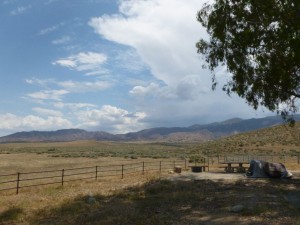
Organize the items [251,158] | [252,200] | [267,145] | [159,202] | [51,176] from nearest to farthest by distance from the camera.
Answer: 1. [252,200]
2. [159,202]
3. [51,176]
4. [251,158]
5. [267,145]

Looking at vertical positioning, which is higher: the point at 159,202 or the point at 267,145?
the point at 267,145

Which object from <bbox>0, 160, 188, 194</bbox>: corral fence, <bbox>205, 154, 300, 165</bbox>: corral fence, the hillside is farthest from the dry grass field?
the hillside

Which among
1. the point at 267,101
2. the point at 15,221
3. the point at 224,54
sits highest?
the point at 224,54

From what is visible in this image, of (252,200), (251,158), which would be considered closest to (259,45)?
(252,200)

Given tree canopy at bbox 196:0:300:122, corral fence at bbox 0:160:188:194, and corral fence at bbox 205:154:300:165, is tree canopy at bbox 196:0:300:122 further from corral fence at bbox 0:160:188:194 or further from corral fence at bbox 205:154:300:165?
corral fence at bbox 205:154:300:165

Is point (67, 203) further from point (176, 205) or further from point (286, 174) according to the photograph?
point (286, 174)

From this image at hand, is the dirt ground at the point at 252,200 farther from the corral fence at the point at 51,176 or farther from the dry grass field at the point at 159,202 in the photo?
the corral fence at the point at 51,176

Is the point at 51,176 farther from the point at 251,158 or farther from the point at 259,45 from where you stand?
the point at 251,158

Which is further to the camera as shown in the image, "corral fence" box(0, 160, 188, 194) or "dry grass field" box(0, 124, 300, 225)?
"corral fence" box(0, 160, 188, 194)

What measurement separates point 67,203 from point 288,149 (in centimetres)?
7295

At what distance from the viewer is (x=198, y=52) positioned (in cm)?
2661

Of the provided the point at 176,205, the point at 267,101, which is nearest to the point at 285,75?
the point at 267,101

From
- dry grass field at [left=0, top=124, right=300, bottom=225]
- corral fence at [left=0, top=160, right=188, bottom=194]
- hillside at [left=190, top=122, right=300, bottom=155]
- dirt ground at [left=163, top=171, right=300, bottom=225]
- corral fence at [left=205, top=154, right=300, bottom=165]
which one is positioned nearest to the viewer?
dirt ground at [left=163, top=171, right=300, bottom=225]

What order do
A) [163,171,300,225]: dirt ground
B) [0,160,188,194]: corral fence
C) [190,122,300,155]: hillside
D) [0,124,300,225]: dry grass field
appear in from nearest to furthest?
[163,171,300,225]: dirt ground
[0,124,300,225]: dry grass field
[0,160,188,194]: corral fence
[190,122,300,155]: hillside
